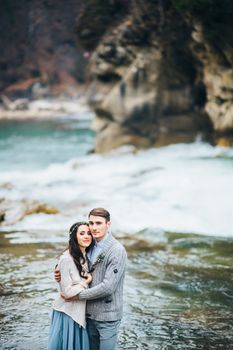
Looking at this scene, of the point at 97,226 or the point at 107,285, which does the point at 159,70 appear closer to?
the point at 97,226

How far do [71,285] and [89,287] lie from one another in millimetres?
156

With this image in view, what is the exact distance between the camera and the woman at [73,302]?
5.05 meters

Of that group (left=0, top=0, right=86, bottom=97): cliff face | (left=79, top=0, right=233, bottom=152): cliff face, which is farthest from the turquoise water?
(left=0, top=0, right=86, bottom=97): cliff face

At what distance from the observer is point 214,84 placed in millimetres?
24203

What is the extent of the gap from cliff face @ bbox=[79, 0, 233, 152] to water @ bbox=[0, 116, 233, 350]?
1.06 meters

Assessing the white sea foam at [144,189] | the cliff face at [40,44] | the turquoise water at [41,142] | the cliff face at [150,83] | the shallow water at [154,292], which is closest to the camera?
the shallow water at [154,292]

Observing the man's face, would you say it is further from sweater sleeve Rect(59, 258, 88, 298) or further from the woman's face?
sweater sleeve Rect(59, 258, 88, 298)

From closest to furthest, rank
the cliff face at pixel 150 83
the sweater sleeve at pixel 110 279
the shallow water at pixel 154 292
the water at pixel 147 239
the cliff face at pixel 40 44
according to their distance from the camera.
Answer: the sweater sleeve at pixel 110 279 → the shallow water at pixel 154 292 → the water at pixel 147 239 → the cliff face at pixel 150 83 → the cliff face at pixel 40 44

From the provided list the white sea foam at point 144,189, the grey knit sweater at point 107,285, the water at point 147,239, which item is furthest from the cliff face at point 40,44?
the grey knit sweater at point 107,285

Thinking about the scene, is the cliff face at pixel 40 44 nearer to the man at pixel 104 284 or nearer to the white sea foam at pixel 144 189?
the white sea foam at pixel 144 189

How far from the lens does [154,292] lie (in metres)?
9.20

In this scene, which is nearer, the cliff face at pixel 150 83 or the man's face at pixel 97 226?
the man's face at pixel 97 226

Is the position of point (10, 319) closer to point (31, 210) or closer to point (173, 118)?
point (31, 210)

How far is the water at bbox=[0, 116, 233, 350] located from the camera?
7.77 m
